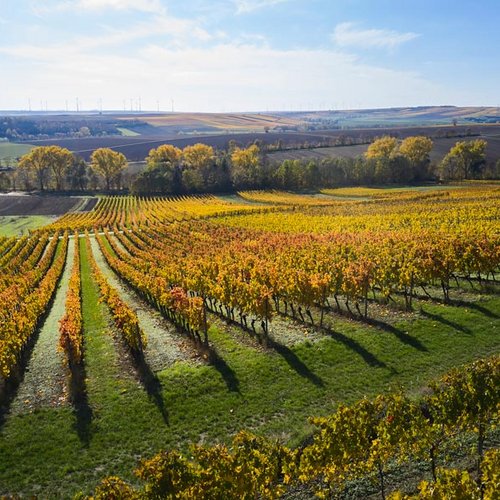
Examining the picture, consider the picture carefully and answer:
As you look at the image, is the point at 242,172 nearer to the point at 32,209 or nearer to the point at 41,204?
the point at 41,204

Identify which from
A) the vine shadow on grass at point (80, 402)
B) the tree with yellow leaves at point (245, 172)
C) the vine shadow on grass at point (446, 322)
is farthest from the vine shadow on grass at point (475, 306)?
the tree with yellow leaves at point (245, 172)

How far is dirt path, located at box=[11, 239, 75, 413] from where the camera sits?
68.6 feet

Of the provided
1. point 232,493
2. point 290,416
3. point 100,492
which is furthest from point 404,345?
point 100,492

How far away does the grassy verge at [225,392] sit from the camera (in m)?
16.9

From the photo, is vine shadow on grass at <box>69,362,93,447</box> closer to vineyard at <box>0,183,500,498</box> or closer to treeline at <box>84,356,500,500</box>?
vineyard at <box>0,183,500,498</box>

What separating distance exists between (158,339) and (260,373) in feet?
27.4

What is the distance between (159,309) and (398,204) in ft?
184

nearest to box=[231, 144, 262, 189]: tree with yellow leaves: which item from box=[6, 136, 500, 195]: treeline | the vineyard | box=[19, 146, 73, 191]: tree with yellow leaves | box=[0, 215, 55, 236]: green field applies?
box=[6, 136, 500, 195]: treeline

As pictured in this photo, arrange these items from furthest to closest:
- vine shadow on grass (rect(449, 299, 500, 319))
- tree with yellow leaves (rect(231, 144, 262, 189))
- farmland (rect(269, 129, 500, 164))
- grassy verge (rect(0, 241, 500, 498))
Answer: farmland (rect(269, 129, 500, 164)) < tree with yellow leaves (rect(231, 144, 262, 189)) < vine shadow on grass (rect(449, 299, 500, 319)) < grassy verge (rect(0, 241, 500, 498))

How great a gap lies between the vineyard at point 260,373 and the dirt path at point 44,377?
0.41 ft

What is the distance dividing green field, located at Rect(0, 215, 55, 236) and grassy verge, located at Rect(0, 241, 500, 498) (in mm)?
60407

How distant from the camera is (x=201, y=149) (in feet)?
452

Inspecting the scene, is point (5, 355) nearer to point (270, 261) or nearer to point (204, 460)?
point (204, 460)

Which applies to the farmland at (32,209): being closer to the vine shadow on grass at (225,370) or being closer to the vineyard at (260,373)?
the vineyard at (260,373)
